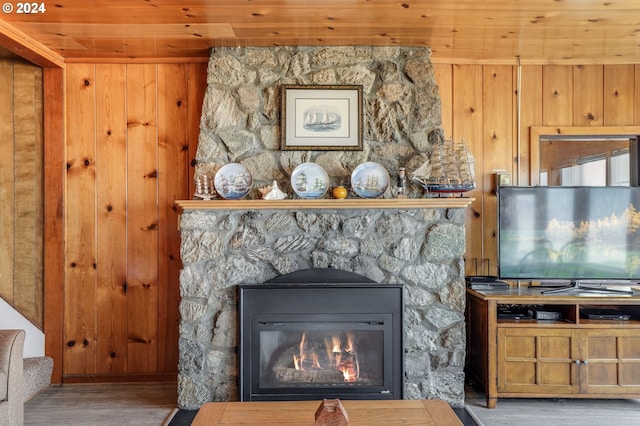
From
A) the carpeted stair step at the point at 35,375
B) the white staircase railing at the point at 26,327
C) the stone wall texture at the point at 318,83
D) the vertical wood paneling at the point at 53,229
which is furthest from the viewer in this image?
the vertical wood paneling at the point at 53,229

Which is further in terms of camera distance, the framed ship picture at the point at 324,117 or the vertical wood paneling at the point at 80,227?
the vertical wood paneling at the point at 80,227

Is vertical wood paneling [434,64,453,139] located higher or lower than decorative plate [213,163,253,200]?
higher

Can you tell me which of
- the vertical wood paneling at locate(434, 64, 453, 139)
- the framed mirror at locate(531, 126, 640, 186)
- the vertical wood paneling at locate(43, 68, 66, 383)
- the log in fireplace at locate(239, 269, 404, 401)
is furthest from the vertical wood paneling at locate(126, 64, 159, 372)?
the framed mirror at locate(531, 126, 640, 186)

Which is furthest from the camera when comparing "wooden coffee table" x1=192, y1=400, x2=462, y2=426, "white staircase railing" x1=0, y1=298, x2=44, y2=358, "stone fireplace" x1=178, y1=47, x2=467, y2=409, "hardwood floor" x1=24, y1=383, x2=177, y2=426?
"white staircase railing" x1=0, y1=298, x2=44, y2=358

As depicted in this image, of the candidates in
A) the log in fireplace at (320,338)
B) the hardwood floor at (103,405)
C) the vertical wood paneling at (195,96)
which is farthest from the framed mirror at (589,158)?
the hardwood floor at (103,405)

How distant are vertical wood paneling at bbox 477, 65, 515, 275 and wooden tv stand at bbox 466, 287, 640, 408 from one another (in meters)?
0.65

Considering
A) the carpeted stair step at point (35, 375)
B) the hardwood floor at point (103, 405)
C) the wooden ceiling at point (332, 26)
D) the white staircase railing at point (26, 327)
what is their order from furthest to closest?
the white staircase railing at point (26, 327), the hardwood floor at point (103, 405), the carpeted stair step at point (35, 375), the wooden ceiling at point (332, 26)

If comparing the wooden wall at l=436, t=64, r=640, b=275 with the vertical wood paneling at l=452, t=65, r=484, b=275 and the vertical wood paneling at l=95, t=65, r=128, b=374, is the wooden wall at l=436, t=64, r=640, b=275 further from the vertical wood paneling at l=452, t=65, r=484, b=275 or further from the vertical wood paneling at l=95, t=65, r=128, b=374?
the vertical wood paneling at l=95, t=65, r=128, b=374

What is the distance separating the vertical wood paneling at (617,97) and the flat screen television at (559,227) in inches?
27.6

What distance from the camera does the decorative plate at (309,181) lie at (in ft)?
10.1

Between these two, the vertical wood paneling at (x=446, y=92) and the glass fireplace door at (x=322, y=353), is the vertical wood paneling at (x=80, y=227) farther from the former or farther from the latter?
the vertical wood paneling at (x=446, y=92)

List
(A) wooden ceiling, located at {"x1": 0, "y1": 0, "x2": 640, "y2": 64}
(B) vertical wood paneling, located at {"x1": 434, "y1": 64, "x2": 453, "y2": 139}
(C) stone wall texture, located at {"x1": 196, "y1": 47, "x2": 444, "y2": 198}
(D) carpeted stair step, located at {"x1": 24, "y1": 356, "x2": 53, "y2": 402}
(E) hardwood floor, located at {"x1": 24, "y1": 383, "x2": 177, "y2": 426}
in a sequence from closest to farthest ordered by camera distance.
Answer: (A) wooden ceiling, located at {"x1": 0, "y1": 0, "x2": 640, "y2": 64}, (D) carpeted stair step, located at {"x1": 24, "y1": 356, "x2": 53, "y2": 402}, (E) hardwood floor, located at {"x1": 24, "y1": 383, "x2": 177, "y2": 426}, (C) stone wall texture, located at {"x1": 196, "y1": 47, "x2": 444, "y2": 198}, (B) vertical wood paneling, located at {"x1": 434, "y1": 64, "x2": 453, "y2": 139}

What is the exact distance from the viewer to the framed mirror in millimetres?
3625

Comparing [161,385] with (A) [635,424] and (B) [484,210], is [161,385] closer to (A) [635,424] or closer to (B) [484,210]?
(B) [484,210]
